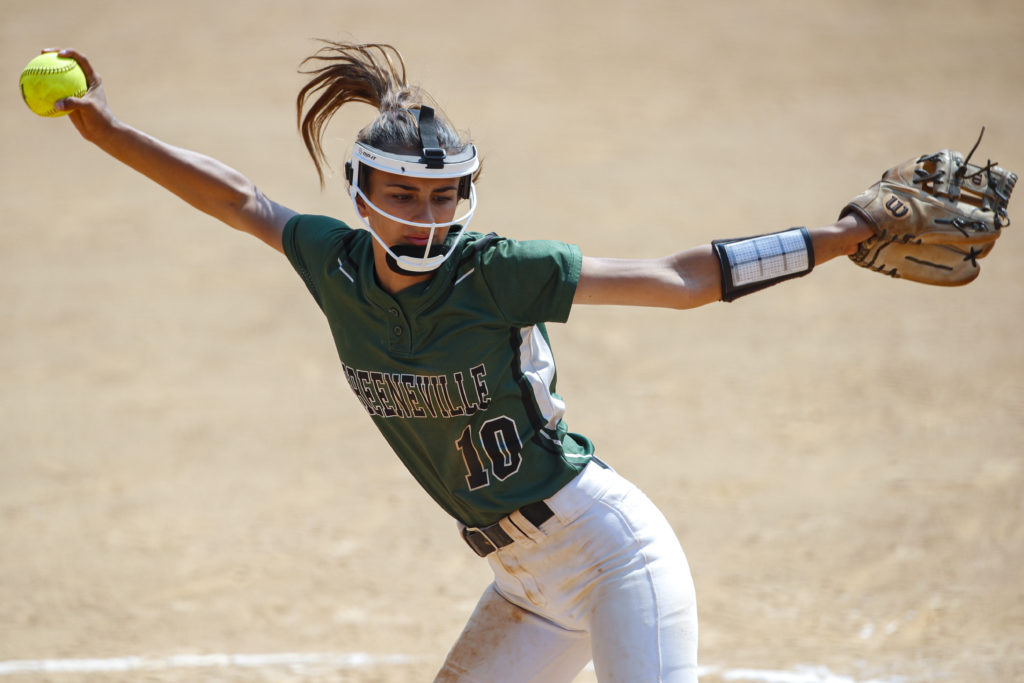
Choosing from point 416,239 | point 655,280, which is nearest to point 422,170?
point 416,239

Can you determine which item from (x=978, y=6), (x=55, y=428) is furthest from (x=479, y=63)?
(x=55, y=428)

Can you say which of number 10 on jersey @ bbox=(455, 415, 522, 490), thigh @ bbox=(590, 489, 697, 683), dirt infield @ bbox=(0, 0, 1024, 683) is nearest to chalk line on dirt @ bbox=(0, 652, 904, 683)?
dirt infield @ bbox=(0, 0, 1024, 683)

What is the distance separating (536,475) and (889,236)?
1166 mm

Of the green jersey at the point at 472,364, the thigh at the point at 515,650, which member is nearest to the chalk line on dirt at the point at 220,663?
the thigh at the point at 515,650

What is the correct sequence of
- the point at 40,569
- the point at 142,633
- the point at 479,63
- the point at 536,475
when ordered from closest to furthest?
the point at 536,475, the point at 142,633, the point at 40,569, the point at 479,63

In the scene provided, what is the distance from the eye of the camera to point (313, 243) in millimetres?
3221

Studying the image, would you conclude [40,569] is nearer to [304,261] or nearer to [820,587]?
[304,261]

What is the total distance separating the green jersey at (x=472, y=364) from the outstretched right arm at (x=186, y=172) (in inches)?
16.5

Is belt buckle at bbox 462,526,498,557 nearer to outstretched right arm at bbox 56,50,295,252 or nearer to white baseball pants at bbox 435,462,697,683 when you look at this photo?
white baseball pants at bbox 435,462,697,683

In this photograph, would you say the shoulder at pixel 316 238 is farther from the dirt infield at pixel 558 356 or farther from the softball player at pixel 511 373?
the dirt infield at pixel 558 356

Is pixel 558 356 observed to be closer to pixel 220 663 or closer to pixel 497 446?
pixel 220 663

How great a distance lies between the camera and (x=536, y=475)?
296 cm

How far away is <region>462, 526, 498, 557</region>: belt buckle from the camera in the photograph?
306 centimetres

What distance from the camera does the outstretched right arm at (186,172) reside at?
3.41 meters
